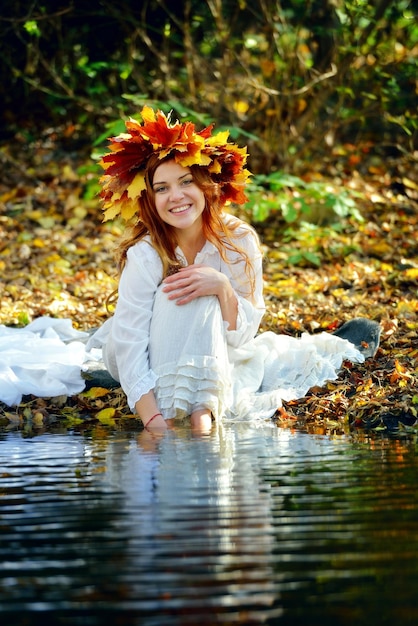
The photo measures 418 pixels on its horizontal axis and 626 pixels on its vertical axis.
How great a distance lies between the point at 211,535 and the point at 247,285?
95.3 inches

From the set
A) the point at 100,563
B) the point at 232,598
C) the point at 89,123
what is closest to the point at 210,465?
the point at 100,563

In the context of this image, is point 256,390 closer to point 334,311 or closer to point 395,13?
point 334,311

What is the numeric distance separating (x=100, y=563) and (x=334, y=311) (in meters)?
4.21

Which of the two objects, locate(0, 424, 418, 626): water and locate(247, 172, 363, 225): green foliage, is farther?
locate(247, 172, 363, 225): green foliage

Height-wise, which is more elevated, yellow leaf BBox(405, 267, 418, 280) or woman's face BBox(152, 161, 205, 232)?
yellow leaf BBox(405, 267, 418, 280)

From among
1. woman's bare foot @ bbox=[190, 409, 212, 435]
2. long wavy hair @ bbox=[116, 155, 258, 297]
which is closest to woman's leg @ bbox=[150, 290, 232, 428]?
woman's bare foot @ bbox=[190, 409, 212, 435]

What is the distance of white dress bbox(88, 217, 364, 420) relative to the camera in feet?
14.6

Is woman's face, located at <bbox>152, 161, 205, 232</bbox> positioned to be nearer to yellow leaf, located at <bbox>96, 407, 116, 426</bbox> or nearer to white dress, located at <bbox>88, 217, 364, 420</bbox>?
white dress, located at <bbox>88, 217, 364, 420</bbox>

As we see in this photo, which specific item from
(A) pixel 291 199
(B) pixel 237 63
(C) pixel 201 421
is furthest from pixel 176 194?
(B) pixel 237 63

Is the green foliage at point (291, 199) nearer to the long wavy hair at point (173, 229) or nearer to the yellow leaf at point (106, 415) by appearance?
the long wavy hair at point (173, 229)

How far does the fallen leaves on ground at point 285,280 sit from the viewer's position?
477cm

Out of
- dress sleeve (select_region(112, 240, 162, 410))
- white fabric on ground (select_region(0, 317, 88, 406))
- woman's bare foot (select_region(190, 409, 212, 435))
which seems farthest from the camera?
white fabric on ground (select_region(0, 317, 88, 406))

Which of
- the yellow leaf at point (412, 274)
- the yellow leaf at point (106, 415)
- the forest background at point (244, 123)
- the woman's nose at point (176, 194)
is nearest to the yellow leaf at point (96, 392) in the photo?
the yellow leaf at point (106, 415)

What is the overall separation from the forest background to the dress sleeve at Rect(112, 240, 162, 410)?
2279 millimetres
